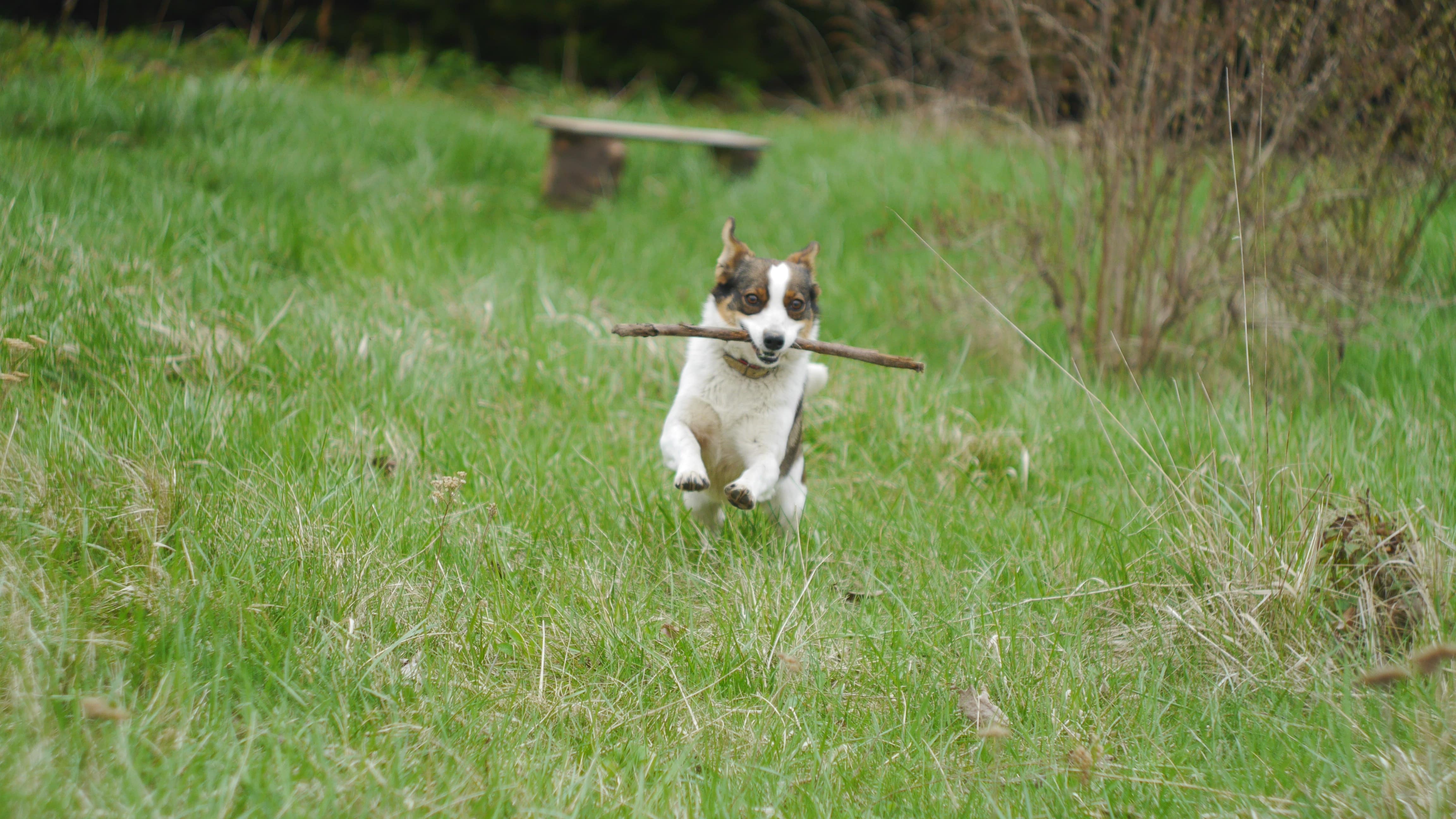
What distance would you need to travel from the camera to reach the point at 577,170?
7309mm

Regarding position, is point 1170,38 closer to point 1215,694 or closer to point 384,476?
point 1215,694

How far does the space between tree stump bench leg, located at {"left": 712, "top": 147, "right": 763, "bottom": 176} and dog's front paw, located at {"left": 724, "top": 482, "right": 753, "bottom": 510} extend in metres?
5.35

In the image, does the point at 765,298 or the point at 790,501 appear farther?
the point at 790,501

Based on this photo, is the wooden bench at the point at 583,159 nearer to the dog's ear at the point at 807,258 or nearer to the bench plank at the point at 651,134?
the bench plank at the point at 651,134

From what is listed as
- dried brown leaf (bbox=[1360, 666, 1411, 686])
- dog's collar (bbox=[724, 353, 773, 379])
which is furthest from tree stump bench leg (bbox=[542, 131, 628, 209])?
dried brown leaf (bbox=[1360, 666, 1411, 686])

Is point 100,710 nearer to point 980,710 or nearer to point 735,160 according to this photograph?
point 980,710

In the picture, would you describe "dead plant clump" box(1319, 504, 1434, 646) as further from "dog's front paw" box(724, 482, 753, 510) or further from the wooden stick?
"dog's front paw" box(724, 482, 753, 510)

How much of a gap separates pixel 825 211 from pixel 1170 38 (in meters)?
2.97

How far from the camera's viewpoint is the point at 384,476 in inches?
137

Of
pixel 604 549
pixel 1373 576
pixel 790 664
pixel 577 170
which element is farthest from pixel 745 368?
pixel 577 170

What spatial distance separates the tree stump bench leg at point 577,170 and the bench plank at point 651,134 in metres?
0.08

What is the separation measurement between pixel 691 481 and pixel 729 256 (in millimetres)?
849

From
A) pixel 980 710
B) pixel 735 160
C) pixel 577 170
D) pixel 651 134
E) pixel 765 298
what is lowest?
pixel 980 710

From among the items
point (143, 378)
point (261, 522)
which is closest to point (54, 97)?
point (143, 378)
